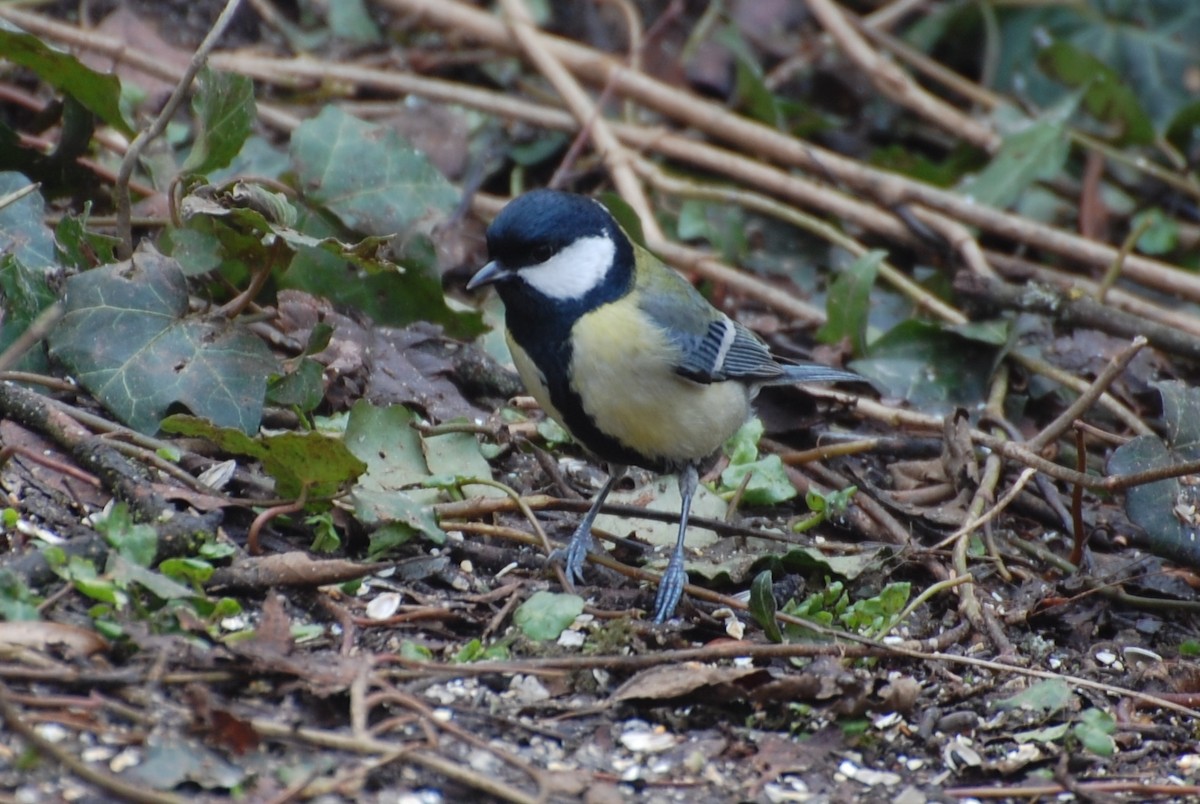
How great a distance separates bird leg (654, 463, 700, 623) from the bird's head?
54cm

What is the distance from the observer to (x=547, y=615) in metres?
2.82

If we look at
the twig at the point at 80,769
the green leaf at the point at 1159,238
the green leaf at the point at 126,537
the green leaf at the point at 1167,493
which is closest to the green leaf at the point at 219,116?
the green leaf at the point at 126,537

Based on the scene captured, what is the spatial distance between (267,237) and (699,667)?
4.92 feet

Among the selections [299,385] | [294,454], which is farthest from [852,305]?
[294,454]

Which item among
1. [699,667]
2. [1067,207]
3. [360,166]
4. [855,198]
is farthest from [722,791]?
[1067,207]

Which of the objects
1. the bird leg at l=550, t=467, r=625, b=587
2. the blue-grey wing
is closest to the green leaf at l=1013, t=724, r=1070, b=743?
the bird leg at l=550, t=467, r=625, b=587

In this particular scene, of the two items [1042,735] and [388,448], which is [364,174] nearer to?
[388,448]

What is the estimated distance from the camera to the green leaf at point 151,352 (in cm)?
310

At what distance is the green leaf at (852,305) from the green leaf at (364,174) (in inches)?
51.5

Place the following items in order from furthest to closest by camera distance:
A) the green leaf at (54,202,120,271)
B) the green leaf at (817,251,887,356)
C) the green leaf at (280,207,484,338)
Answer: the green leaf at (817,251,887,356) → the green leaf at (280,207,484,338) → the green leaf at (54,202,120,271)

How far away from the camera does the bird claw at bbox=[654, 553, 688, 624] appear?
3051mm

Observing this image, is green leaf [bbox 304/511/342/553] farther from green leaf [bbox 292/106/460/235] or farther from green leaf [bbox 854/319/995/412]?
green leaf [bbox 854/319/995/412]

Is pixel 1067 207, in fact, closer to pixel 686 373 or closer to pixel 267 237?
pixel 686 373

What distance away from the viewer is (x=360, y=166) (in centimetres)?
390
